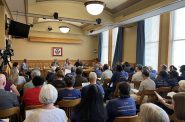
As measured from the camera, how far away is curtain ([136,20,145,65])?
8.35m

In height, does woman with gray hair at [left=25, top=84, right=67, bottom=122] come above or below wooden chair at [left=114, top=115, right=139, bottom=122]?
above

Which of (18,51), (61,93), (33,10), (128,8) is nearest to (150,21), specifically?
(128,8)

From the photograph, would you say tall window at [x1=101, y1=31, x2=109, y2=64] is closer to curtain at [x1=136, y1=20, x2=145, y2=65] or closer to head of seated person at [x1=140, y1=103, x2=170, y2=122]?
curtain at [x1=136, y1=20, x2=145, y2=65]

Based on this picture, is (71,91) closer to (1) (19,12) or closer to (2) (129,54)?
(1) (19,12)

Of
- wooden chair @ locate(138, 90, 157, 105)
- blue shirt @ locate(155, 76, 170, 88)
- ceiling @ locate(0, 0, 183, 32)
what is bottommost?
wooden chair @ locate(138, 90, 157, 105)

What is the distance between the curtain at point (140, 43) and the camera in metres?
8.35

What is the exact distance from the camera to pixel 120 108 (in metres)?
2.53

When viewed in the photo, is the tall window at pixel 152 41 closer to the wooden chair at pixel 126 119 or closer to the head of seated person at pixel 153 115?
the wooden chair at pixel 126 119

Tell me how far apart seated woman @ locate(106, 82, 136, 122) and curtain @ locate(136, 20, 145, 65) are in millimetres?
6033

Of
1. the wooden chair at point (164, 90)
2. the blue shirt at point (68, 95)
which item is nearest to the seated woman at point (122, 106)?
the blue shirt at point (68, 95)

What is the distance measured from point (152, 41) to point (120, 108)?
20.1ft

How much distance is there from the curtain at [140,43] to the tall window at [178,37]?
5.11ft

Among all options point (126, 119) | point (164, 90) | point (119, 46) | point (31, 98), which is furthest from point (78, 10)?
point (126, 119)

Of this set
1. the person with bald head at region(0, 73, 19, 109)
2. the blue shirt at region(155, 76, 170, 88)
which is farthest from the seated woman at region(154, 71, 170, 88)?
the person with bald head at region(0, 73, 19, 109)
